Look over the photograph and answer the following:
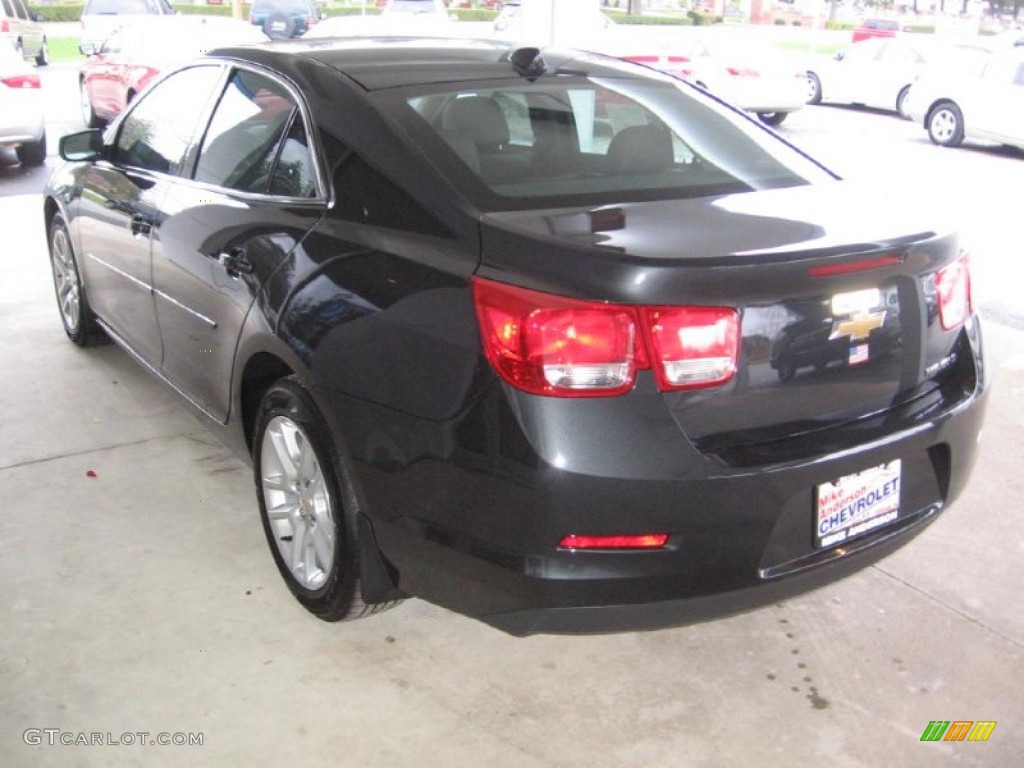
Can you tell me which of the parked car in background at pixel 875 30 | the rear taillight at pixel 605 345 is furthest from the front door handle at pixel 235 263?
the parked car in background at pixel 875 30

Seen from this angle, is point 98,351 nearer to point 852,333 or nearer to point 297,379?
point 297,379

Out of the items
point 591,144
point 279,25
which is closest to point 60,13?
point 279,25

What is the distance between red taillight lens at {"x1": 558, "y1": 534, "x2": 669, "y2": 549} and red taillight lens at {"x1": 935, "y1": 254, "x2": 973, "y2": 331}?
1032 millimetres

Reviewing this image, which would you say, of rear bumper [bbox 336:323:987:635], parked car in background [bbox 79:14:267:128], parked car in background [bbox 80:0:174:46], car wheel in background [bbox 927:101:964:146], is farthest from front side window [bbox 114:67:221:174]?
parked car in background [bbox 80:0:174:46]

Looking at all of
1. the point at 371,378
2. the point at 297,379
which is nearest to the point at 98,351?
the point at 297,379

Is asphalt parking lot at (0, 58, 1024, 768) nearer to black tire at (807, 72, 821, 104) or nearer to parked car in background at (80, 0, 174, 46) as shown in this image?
black tire at (807, 72, 821, 104)

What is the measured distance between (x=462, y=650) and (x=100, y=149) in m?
2.91

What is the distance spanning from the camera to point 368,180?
2930 mm

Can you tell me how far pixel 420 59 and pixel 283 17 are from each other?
71.4 feet

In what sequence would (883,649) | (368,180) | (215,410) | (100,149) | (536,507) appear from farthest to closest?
(100,149)
(215,410)
(883,649)
(368,180)
(536,507)

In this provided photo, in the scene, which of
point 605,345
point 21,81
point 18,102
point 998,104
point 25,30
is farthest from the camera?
point 25,30

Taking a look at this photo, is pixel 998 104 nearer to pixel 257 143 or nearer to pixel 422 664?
pixel 257 143

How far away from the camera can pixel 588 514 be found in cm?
238

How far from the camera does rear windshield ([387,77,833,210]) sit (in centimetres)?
292
